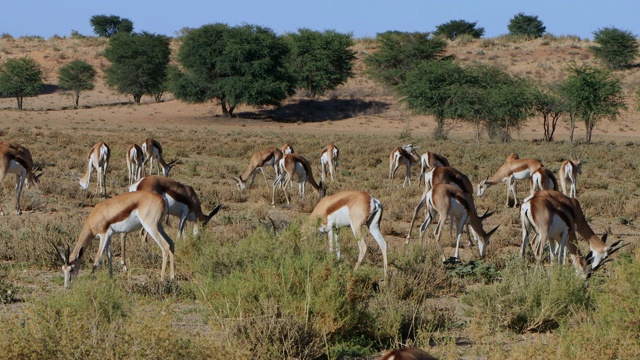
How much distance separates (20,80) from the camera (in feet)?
190

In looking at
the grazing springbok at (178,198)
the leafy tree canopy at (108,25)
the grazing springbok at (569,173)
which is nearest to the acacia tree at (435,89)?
the grazing springbok at (569,173)

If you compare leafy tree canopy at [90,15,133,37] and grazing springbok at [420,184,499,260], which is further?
leafy tree canopy at [90,15,133,37]

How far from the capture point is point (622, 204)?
17.8 meters

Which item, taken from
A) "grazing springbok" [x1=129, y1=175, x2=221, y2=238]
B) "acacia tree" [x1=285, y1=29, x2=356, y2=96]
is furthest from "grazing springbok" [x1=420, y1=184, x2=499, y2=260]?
"acacia tree" [x1=285, y1=29, x2=356, y2=96]

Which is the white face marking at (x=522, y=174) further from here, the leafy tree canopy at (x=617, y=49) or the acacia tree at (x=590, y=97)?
the leafy tree canopy at (x=617, y=49)

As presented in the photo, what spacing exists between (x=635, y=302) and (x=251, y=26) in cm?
5185

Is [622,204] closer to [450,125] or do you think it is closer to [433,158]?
[433,158]

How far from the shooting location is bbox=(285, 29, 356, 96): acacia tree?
189 ft

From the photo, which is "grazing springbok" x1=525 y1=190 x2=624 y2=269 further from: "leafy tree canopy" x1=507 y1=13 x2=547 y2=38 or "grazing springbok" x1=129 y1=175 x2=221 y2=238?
"leafy tree canopy" x1=507 y1=13 x2=547 y2=38

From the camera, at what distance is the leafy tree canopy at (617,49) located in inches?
2422

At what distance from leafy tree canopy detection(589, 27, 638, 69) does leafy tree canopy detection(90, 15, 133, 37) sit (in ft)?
164

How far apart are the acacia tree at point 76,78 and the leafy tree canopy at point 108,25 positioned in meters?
27.5

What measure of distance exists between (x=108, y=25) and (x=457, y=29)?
38.2 metres

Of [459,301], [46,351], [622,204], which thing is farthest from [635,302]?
[622,204]
